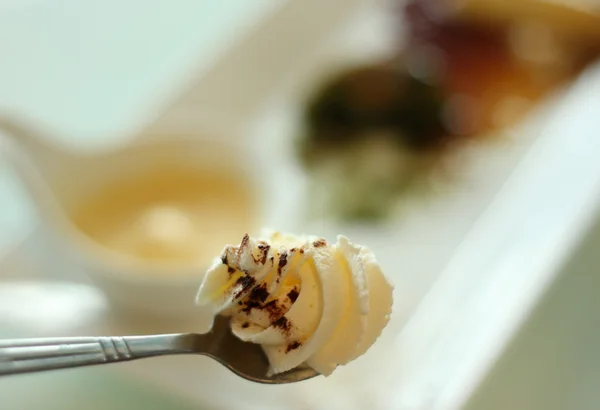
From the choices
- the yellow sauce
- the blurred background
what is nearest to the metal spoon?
the blurred background

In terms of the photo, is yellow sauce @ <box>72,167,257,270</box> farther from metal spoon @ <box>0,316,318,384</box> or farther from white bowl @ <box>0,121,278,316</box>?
metal spoon @ <box>0,316,318,384</box>

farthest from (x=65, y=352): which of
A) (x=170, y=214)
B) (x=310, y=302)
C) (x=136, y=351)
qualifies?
(x=170, y=214)

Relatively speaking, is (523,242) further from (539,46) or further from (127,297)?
(539,46)

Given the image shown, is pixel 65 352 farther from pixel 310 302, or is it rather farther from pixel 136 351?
pixel 310 302

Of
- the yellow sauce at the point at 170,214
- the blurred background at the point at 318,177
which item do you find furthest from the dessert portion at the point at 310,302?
the yellow sauce at the point at 170,214

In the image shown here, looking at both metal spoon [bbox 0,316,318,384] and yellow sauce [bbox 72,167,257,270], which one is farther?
yellow sauce [bbox 72,167,257,270]

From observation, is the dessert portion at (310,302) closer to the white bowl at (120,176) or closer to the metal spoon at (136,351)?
the metal spoon at (136,351)

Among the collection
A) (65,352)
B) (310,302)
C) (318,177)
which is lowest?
(65,352)
